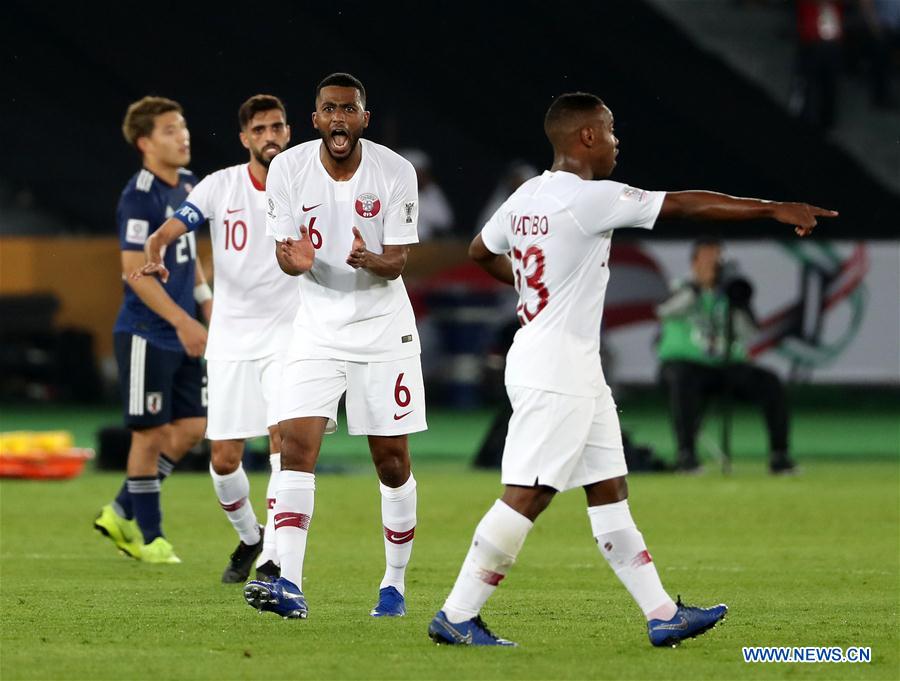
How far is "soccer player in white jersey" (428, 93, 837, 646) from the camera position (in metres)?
6.00

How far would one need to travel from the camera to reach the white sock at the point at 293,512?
22.5 feet

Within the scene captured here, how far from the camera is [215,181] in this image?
8039 mm

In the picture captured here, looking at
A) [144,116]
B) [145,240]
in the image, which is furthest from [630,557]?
[144,116]

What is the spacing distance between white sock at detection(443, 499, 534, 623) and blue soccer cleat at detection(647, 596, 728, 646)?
21.3 inches

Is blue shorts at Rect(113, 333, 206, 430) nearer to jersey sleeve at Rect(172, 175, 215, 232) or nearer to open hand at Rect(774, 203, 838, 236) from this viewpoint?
jersey sleeve at Rect(172, 175, 215, 232)

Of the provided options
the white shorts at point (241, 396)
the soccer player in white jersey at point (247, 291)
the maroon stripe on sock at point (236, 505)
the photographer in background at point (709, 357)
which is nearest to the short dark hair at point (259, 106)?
the soccer player in white jersey at point (247, 291)

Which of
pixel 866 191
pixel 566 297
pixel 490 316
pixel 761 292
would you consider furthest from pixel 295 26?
pixel 566 297

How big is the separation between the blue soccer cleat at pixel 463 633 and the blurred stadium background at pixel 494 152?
795 centimetres

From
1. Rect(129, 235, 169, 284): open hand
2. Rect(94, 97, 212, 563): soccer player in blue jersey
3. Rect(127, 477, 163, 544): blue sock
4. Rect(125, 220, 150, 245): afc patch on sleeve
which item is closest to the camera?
Rect(129, 235, 169, 284): open hand

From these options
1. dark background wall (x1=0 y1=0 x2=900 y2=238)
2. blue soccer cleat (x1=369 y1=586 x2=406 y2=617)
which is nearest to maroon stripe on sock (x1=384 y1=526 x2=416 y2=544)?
blue soccer cleat (x1=369 y1=586 x2=406 y2=617)

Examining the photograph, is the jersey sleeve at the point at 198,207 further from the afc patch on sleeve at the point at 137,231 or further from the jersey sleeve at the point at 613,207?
the jersey sleeve at the point at 613,207

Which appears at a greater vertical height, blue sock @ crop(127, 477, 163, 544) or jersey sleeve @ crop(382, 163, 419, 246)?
jersey sleeve @ crop(382, 163, 419, 246)

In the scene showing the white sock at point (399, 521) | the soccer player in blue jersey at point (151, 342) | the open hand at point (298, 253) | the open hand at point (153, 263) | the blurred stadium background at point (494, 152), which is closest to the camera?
the open hand at point (298, 253)

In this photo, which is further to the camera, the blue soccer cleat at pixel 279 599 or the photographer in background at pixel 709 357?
the photographer in background at pixel 709 357
